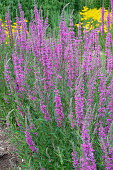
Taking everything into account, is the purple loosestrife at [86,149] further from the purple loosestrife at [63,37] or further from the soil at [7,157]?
the soil at [7,157]

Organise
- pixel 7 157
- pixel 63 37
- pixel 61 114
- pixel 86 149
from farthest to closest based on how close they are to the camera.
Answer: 1. pixel 7 157
2. pixel 63 37
3. pixel 61 114
4. pixel 86 149

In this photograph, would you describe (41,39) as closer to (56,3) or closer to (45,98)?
(45,98)

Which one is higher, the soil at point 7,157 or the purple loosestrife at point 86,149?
the purple loosestrife at point 86,149

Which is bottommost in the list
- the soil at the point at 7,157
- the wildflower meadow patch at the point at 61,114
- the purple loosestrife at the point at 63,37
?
the soil at the point at 7,157

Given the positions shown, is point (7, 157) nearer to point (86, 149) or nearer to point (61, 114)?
point (61, 114)

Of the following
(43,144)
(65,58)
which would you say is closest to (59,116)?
(43,144)

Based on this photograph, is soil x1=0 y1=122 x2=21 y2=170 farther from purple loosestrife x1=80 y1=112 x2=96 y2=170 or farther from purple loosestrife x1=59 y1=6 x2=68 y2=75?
purple loosestrife x1=80 y1=112 x2=96 y2=170

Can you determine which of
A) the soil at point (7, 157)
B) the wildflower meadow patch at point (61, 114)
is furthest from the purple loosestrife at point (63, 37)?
the soil at point (7, 157)

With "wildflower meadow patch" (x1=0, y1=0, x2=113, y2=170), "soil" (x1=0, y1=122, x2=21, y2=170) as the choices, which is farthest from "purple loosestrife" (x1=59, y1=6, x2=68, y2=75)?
"soil" (x1=0, y1=122, x2=21, y2=170)

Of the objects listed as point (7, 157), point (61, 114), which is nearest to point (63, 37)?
point (61, 114)

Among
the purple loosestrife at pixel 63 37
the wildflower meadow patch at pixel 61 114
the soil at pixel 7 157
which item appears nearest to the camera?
the wildflower meadow patch at pixel 61 114

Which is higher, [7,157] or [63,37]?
[63,37]

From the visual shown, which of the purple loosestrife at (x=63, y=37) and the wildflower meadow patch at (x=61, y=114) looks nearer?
the wildflower meadow patch at (x=61, y=114)

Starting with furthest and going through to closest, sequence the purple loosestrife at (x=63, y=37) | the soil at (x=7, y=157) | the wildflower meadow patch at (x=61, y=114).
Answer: the soil at (x=7, y=157)
the purple loosestrife at (x=63, y=37)
the wildflower meadow patch at (x=61, y=114)
